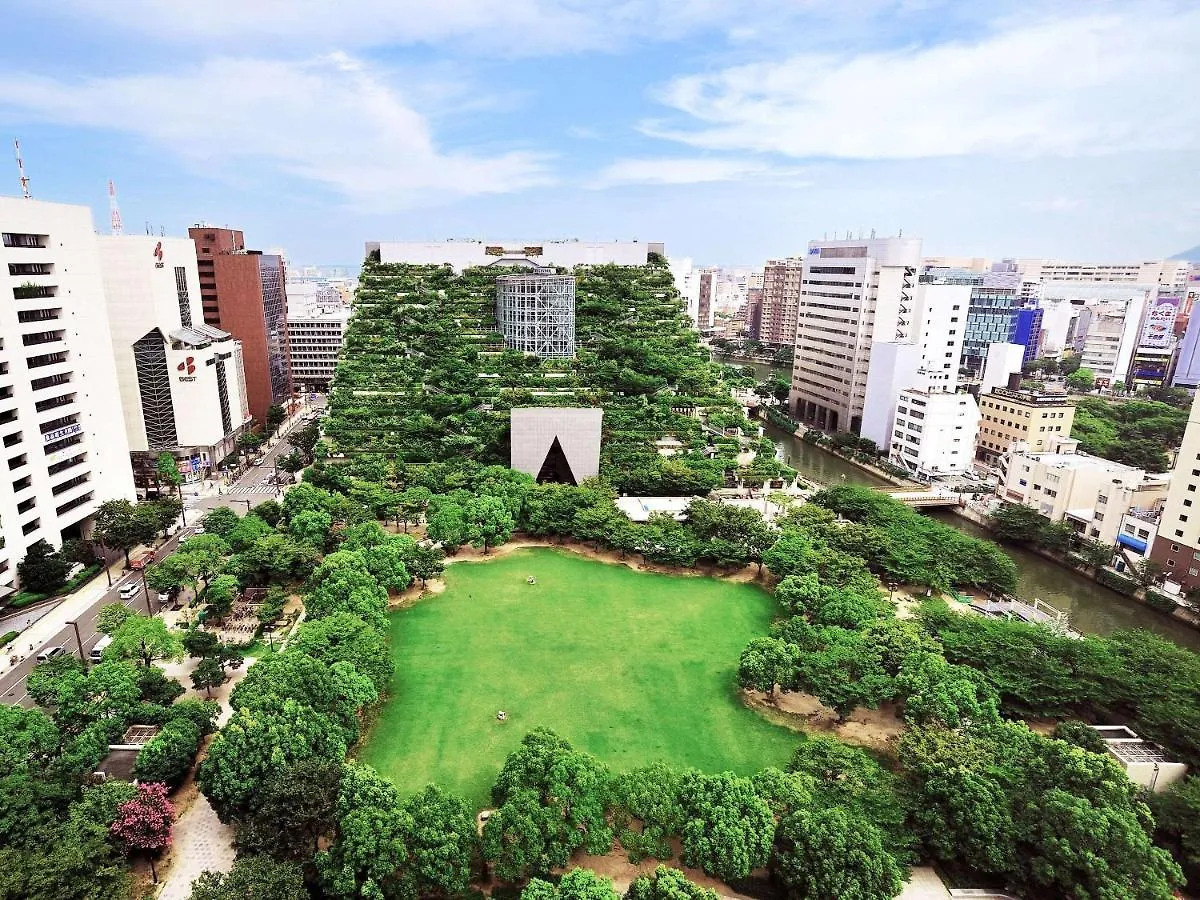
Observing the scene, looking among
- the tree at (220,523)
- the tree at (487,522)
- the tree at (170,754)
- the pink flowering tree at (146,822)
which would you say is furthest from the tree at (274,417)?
the pink flowering tree at (146,822)

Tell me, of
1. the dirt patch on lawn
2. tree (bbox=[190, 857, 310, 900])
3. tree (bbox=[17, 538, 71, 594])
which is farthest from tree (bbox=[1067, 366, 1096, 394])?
tree (bbox=[17, 538, 71, 594])

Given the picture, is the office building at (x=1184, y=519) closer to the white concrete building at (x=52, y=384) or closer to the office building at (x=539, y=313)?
the office building at (x=539, y=313)

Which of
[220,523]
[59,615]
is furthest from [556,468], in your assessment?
[59,615]

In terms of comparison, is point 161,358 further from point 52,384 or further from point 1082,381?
point 1082,381

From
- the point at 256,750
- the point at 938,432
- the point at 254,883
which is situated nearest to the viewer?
the point at 254,883

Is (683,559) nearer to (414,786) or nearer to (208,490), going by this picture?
(414,786)

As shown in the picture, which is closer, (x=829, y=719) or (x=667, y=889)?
(x=667, y=889)
